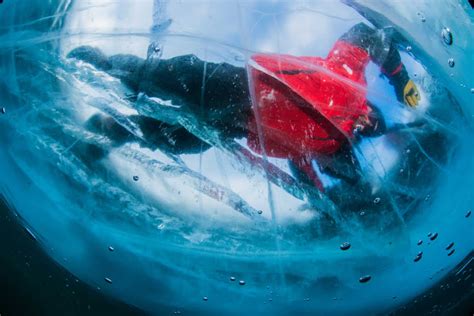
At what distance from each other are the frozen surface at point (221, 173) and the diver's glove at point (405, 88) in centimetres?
2

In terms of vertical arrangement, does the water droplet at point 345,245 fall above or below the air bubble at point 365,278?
above

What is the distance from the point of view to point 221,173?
1.11 metres

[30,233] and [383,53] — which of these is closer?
[383,53]

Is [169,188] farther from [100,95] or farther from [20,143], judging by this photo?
[20,143]

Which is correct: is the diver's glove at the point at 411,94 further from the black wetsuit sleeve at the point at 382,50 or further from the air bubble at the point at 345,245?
the air bubble at the point at 345,245

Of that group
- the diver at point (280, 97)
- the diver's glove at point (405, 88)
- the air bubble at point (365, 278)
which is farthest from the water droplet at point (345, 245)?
the diver's glove at point (405, 88)

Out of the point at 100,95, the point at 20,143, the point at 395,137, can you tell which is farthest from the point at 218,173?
the point at 20,143

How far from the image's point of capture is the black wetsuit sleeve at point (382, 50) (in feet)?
3.59

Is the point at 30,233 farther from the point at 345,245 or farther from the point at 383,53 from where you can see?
the point at 383,53

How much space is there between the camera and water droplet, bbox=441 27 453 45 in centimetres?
118

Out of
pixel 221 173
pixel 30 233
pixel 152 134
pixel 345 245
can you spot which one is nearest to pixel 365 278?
pixel 345 245

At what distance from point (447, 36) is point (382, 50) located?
0.26 meters

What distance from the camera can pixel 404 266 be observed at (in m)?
1.25

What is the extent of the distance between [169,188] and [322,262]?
20.7 inches
